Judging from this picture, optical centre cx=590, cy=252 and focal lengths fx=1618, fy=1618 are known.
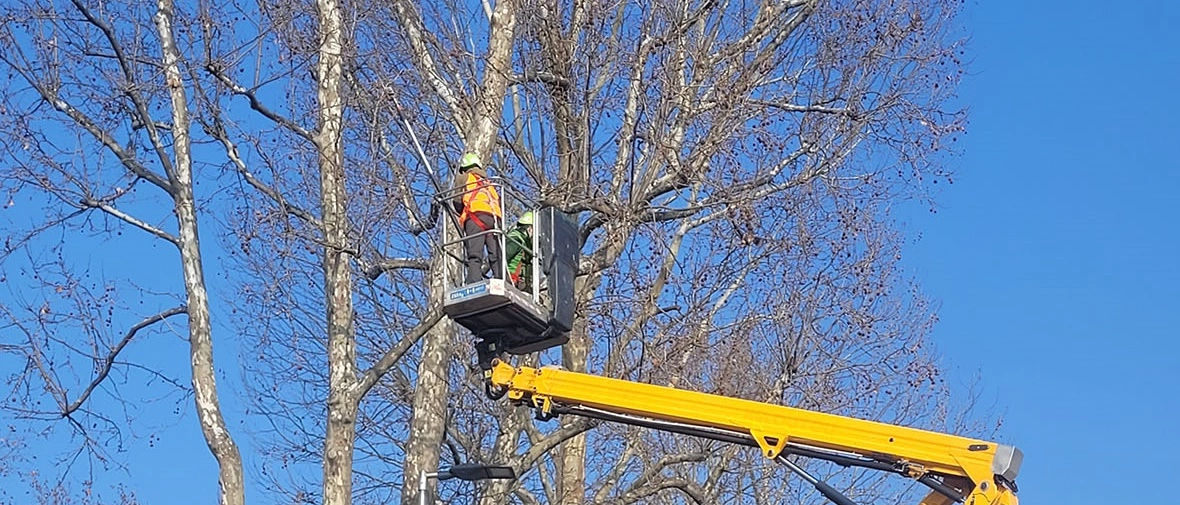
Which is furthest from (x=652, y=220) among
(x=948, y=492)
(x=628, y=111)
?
(x=948, y=492)

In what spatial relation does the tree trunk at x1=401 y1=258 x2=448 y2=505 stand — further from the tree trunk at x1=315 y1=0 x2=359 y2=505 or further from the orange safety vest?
the orange safety vest

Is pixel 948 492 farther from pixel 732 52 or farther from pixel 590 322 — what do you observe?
pixel 732 52

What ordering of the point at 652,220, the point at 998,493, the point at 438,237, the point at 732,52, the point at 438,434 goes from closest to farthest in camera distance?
the point at 998,493
the point at 438,237
the point at 438,434
the point at 652,220
the point at 732,52

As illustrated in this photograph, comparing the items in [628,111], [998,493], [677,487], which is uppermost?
[628,111]

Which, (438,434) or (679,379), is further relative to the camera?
(679,379)

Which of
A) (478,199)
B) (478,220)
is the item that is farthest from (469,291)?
(478,199)

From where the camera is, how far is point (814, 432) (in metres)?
9.73

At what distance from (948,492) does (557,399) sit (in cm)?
243

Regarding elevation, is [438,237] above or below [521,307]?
above

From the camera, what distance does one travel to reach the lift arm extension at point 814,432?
9.63 meters

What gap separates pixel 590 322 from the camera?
1343 cm

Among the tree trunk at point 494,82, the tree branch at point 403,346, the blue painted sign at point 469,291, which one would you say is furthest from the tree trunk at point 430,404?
the blue painted sign at point 469,291

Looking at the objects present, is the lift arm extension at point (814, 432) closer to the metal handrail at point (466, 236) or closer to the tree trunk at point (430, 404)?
the metal handrail at point (466, 236)

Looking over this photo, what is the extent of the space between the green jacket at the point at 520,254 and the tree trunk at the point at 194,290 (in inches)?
107
